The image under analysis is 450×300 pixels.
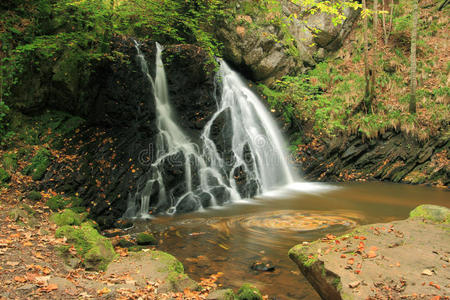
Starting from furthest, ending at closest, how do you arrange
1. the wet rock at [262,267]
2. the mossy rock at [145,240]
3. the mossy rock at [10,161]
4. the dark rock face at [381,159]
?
the dark rock face at [381,159]
the mossy rock at [10,161]
the mossy rock at [145,240]
the wet rock at [262,267]

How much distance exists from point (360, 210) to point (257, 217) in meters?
2.86

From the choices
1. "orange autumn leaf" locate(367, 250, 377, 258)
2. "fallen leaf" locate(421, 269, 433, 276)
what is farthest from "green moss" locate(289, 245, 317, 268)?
"fallen leaf" locate(421, 269, 433, 276)

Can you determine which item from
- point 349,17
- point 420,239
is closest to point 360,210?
point 420,239

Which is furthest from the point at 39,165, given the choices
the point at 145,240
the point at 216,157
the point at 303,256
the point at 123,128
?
the point at 303,256

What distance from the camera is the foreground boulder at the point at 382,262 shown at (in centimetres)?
318

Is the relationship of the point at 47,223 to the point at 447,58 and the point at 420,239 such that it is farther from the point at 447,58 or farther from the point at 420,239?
the point at 447,58

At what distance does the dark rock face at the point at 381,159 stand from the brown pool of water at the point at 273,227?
3.59ft

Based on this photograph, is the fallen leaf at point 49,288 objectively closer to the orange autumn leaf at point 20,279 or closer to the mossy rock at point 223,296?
the orange autumn leaf at point 20,279

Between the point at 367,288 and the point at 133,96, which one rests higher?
the point at 133,96

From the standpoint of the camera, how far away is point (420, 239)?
4.31 metres

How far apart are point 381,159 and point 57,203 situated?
458 inches

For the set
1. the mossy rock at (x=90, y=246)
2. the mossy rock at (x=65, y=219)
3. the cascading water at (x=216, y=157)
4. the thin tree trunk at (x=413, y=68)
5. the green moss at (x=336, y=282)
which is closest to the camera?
the green moss at (x=336, y=282)

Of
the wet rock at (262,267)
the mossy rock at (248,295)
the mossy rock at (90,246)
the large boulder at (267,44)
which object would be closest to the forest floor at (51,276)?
the mossy rock at (90,246)

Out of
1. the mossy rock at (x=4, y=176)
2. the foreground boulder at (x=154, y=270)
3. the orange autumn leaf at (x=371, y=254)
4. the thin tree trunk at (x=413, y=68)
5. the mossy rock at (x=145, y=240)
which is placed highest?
the thin tree trunk at (x=413, y=68)
